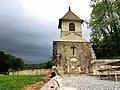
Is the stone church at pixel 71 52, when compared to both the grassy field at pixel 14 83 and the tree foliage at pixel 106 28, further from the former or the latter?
the grassy field at pixel 14 83

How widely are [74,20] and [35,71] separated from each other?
349 inches

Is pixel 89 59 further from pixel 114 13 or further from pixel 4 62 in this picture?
pixel 4 62

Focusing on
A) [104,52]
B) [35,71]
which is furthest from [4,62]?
[104,52]

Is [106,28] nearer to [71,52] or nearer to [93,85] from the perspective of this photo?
[71,52]

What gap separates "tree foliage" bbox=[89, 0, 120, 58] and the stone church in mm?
4575

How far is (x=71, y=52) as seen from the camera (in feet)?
110

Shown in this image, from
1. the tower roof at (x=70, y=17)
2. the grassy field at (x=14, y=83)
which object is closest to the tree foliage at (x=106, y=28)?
the tower roof at (x=70, y=17)

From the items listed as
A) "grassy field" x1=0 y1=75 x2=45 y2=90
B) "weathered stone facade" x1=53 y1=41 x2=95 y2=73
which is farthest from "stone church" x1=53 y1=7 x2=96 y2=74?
"grassy field" x1=0 y1=75 x2=45 y2=90

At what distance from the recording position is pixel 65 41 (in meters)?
34.0

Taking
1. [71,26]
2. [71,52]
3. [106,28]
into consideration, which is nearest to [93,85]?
[71,52]

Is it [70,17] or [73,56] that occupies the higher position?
[70,17]

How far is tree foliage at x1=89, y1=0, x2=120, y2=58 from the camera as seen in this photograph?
3819cm

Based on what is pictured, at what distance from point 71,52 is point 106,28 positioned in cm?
873

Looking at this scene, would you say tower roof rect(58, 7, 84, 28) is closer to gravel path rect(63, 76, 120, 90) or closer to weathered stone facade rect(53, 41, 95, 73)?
weathered stone facade rect(53, 41, 95, 73)
